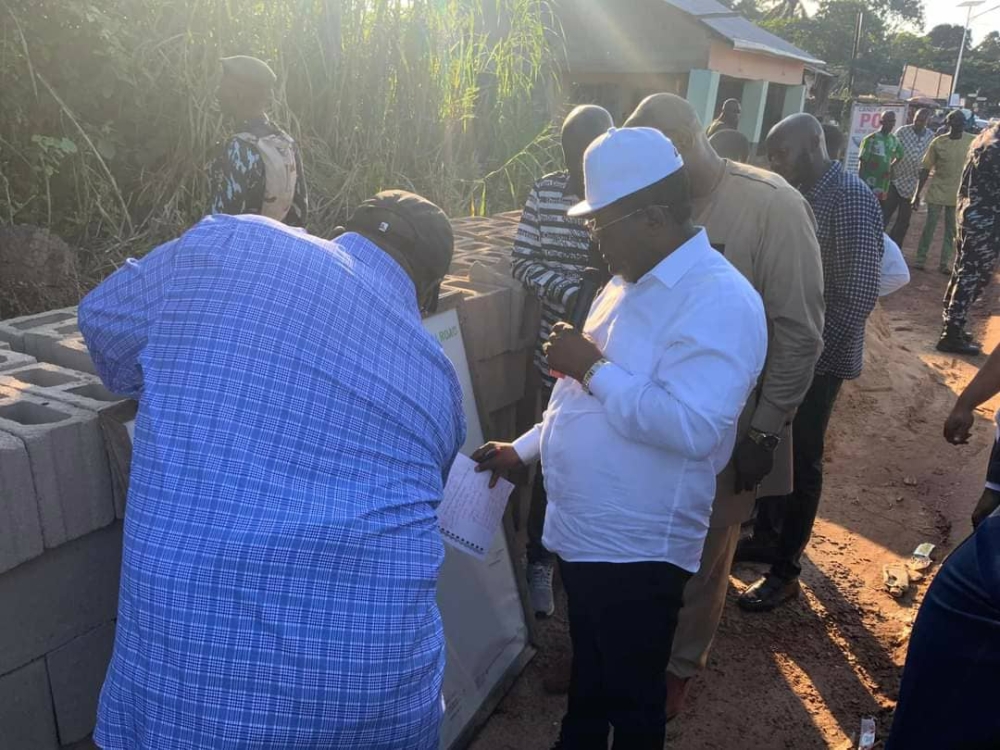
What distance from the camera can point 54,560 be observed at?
5.67ft

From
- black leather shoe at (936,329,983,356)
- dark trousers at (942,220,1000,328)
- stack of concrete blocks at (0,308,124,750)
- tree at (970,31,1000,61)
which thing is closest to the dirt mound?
stack of concrete blocks at (0,308,124,750)

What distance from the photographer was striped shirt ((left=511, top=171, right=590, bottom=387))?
9.70ft

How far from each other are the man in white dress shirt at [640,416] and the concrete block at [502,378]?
1071 millimetres

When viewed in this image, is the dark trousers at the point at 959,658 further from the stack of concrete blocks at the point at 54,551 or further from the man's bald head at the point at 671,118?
the stack of concrete blocks at the point at 54,551

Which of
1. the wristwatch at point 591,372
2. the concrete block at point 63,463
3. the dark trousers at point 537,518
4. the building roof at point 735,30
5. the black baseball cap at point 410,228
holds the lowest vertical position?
the dark trousers at point 537,518

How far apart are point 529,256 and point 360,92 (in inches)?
114

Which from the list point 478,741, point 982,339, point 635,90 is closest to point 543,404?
point 478,741

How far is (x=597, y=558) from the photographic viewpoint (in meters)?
1.93

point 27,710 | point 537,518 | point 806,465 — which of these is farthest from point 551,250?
point 27,710

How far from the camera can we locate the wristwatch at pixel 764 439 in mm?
2410

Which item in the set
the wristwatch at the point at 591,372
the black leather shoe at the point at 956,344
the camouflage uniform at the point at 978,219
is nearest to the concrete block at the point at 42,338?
the wristwatch at the point at 591,372

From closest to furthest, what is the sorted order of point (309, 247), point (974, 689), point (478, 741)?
point (974, 689) < point (309, 247) < point (478, 741)

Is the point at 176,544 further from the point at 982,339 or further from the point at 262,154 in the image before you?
the point at 982,339

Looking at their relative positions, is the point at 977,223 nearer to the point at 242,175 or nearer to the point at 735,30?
the point at 242,175
